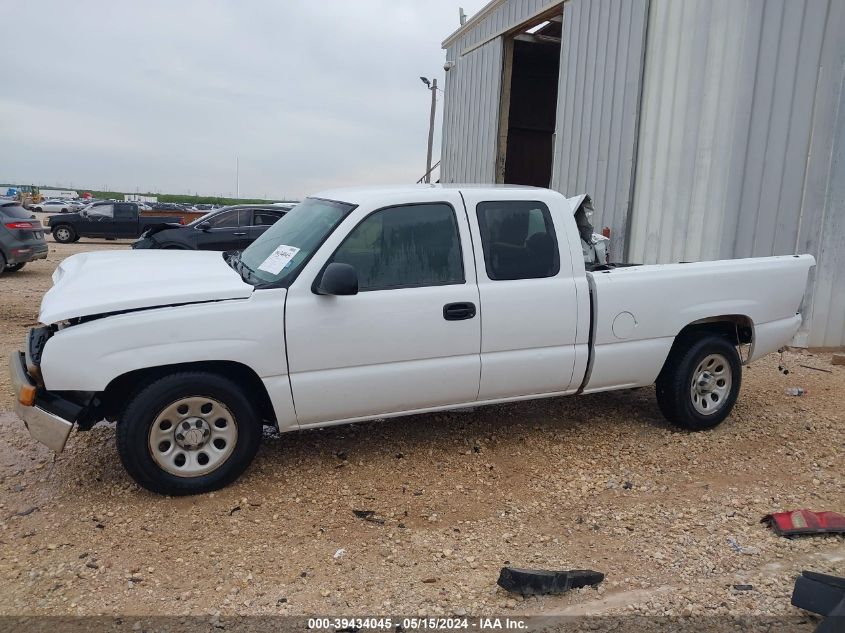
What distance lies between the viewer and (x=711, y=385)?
5.20m

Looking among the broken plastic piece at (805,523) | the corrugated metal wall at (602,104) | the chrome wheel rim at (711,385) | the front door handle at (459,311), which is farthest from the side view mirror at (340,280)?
the corrugated metal wall at (602,104)

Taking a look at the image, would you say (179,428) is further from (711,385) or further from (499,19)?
(499,19)

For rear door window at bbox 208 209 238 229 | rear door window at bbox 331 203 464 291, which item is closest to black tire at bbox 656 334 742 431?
rear door window at bbox 331 203 464 291

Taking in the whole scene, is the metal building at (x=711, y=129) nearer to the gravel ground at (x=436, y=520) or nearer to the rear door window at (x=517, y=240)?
the gravel ground at (x=436, y=520)

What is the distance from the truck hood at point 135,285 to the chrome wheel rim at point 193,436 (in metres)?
0.60

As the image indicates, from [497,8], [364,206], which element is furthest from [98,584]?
[497,8]

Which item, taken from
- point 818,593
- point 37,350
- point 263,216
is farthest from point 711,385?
point 263,216

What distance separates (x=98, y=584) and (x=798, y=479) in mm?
4246

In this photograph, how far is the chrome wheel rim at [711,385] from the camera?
202 inches

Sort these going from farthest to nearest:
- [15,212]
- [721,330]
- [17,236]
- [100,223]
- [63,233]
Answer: [100,223] < [63,233] < [15,212] < [17,236] < [721,330]

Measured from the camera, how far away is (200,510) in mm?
3783

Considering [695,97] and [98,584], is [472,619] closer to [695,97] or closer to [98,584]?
[98,584]

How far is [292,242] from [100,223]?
71.6ft

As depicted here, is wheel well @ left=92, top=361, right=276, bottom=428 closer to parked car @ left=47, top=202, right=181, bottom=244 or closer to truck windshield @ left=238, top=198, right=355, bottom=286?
truck windshield @ left=238, top=198, right=355, bottom=286
